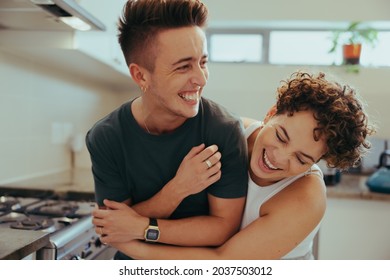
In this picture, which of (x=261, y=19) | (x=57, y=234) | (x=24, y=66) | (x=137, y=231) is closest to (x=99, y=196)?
(x=137, y=231)

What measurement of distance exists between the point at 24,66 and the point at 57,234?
608mm

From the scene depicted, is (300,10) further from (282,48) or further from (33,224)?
(33,224)

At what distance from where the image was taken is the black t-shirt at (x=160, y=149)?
1.97 feet

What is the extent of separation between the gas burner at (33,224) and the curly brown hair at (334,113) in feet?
1.80

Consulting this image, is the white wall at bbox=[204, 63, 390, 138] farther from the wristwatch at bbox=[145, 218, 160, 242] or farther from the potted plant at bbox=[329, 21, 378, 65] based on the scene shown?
the wristwatch at bbox=[145, 218, 160, 242]

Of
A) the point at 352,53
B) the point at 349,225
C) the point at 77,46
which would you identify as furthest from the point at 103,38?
the point at 349,225

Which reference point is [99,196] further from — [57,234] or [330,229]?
[330,229]

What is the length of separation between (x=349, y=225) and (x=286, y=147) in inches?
32.4

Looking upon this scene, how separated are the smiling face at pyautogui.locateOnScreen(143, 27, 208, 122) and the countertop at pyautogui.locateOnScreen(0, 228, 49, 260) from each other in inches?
11.1

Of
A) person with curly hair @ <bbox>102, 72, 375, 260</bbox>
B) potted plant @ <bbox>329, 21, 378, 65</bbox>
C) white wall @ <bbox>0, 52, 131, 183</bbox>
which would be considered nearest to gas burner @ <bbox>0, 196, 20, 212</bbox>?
white wall @ <bbox>0, 52, 131, 183</bbox>

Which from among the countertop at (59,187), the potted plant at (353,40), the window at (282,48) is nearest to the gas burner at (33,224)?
the countertop at (59,187)

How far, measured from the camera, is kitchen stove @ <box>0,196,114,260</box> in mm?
793

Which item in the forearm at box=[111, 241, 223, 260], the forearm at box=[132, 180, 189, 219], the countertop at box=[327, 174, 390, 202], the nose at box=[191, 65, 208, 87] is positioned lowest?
the countertop at box=[327, 174, 390, 202]
